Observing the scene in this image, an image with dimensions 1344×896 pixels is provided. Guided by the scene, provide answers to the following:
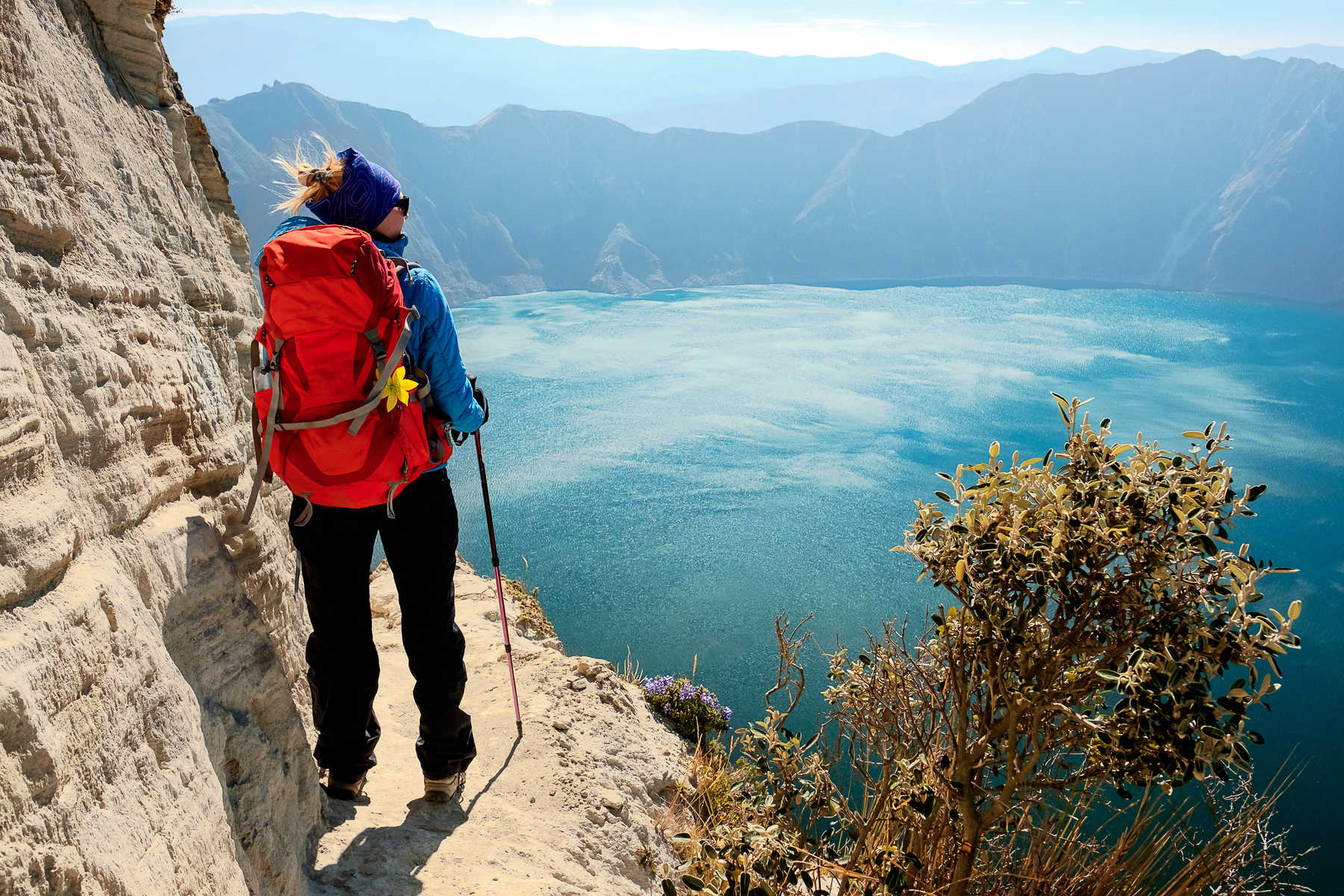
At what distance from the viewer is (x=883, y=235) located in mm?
33844

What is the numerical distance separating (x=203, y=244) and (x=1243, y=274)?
33.9 m

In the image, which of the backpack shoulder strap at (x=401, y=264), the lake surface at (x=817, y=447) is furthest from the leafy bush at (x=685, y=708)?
the backpack shoulder strap at (x=401, y=264)

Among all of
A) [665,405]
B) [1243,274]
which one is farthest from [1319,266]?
[665,405]

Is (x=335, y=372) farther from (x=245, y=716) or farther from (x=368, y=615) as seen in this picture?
(x=245, y=716)

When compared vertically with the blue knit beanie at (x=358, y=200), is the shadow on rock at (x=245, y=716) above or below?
below

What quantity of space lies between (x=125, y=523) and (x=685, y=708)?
10.8 ft

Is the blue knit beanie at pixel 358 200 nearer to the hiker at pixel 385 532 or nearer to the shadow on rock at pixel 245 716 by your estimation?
the hiker at pixel 385 532

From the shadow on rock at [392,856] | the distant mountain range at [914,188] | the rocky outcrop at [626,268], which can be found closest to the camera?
the shadow on rock at [392,856]

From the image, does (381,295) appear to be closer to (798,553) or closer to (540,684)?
(540,684)

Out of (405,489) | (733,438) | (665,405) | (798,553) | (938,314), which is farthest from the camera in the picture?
(938,314)

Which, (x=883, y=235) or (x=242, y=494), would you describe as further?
(x=883, y=235)

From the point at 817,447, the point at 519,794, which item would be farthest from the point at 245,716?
the point at 817,447

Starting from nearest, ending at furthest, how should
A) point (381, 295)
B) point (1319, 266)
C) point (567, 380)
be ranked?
point (381, 295)
point (567, 380)
point (1319, 266)

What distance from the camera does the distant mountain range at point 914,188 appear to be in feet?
93.6
